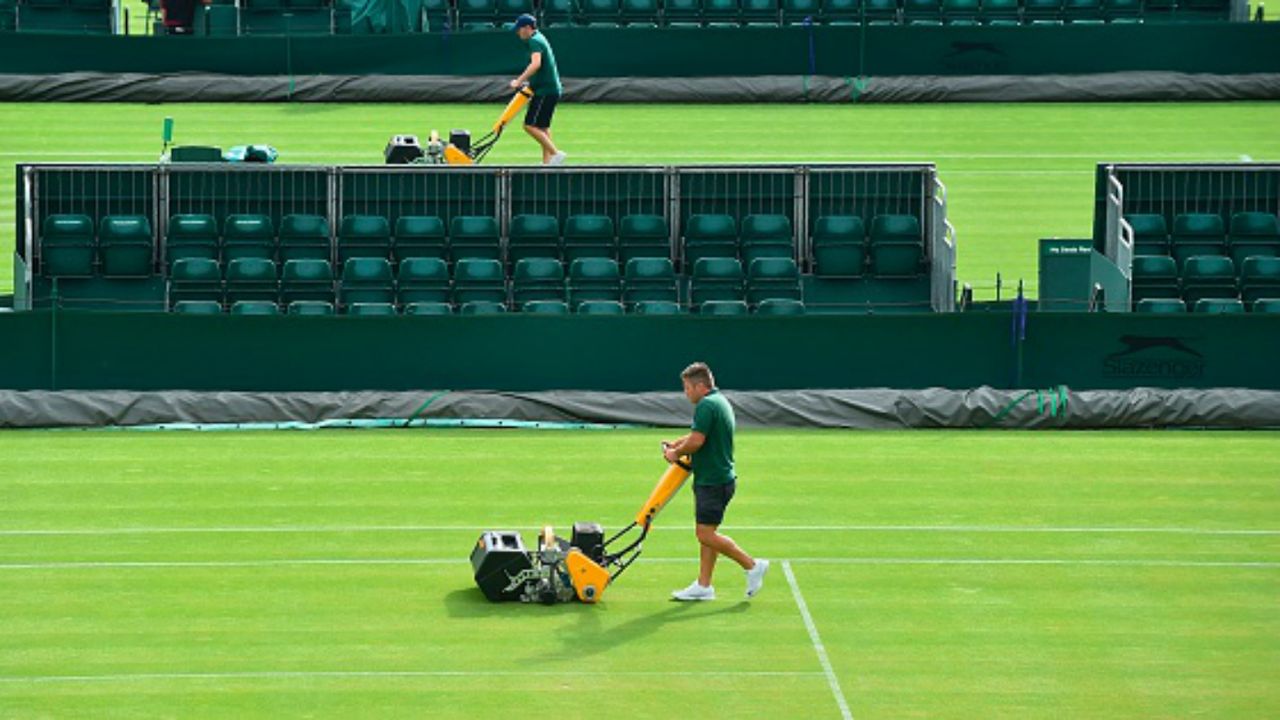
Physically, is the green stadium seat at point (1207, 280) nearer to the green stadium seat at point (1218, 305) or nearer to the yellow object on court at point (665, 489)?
the green stadium seat at point (1218, 305)

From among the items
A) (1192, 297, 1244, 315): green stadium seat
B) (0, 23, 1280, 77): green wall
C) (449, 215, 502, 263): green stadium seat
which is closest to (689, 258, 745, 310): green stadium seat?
(449, 215, 502, 263): green stadium seat

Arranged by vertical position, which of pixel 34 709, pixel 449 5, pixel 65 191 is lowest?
pixel 34 709

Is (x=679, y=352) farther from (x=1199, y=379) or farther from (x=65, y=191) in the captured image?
(x=65, y=191)

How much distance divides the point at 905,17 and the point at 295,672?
25.3 m

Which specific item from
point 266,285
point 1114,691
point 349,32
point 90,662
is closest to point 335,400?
point 266,285

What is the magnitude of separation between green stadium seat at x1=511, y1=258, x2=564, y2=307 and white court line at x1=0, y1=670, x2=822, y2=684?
1139cm

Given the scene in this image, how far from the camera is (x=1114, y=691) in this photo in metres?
15.5

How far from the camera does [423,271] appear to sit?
2680 centimetres

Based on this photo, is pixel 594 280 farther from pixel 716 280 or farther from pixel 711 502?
pixel 711 502

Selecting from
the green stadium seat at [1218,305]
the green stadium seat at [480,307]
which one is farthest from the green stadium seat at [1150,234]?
the green stadium seat at [480,307]

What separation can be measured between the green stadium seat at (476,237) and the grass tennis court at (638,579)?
12.5ft

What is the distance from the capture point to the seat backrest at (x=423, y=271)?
2677cm

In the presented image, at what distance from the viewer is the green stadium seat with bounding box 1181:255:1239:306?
27.4 metres

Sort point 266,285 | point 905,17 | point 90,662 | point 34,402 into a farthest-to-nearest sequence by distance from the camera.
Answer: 1. point 905,17
2. point 266,285
3. point 34,402
4. point 90,662
